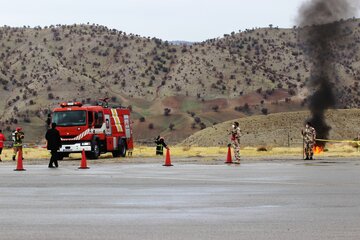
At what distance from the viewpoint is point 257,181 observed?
24.7m

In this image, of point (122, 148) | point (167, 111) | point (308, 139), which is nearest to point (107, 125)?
point (122, 148)

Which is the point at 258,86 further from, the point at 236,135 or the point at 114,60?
the point at 236,135

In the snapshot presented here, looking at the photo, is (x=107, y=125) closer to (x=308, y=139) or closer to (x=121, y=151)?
(x=121, y=151)

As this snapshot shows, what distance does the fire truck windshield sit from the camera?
42188mm

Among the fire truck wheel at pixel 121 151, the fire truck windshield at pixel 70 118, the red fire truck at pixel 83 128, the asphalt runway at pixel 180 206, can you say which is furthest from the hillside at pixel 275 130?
the asphalt runway at pixel 180 206

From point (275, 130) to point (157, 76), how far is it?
99.6 ft

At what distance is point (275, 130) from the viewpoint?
3541 inches

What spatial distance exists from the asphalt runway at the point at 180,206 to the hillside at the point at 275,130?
5949 cm

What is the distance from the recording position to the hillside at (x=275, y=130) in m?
87.2

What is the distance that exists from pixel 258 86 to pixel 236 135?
74763mm

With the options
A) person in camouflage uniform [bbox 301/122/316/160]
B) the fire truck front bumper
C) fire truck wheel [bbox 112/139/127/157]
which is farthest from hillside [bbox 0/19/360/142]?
person in camouflage uniform [bbox 301/122/316/160]

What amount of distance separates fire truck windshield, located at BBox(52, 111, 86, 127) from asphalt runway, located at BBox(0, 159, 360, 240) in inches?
558

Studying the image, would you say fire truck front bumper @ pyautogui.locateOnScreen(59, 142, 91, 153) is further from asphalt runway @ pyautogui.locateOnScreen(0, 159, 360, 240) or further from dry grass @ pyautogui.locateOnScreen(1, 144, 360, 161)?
asphalt runway @ pyautogui.locateOnScreen(0, 159, 360, 240)

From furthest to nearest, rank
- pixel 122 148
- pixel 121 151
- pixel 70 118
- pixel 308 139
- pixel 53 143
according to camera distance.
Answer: pixel 122 148 → pixel 121 151 → pixel 70 118 → pixel 308 139 → pixel 53 143
